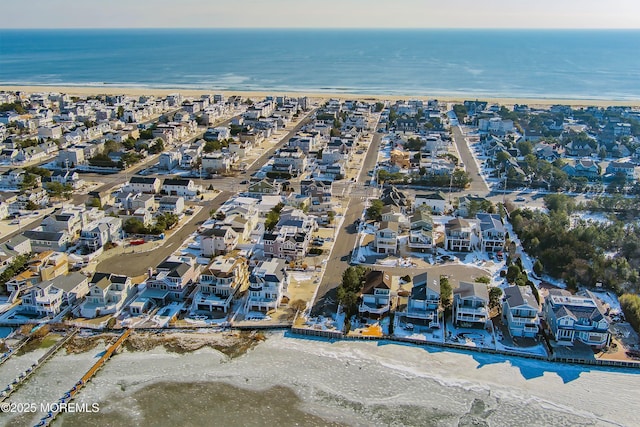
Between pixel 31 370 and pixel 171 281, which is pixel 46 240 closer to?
pixel 171 281

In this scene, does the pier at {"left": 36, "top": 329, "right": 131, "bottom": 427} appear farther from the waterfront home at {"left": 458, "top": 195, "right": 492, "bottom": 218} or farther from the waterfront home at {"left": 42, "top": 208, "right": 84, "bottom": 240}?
the waterfront home at {"left": 458, "top": 195, "right": 492, "bottom": 218}

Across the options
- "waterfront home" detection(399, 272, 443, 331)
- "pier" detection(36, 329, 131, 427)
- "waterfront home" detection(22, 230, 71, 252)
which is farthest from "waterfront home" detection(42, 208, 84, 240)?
"waterfront home" detection(399, 272, 443, 331)

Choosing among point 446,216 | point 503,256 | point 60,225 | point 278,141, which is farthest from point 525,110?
point 60,225

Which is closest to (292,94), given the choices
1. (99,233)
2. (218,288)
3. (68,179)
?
(68,179)

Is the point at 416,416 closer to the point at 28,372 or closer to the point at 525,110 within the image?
the point at 28,372

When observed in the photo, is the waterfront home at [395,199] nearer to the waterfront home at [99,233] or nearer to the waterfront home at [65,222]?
the waterfront home at [99,233]

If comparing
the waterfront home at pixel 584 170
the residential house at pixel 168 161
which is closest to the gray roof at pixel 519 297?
the waterfront home at pixel 584 170

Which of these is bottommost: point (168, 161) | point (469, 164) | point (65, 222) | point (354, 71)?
point (65, 222)
